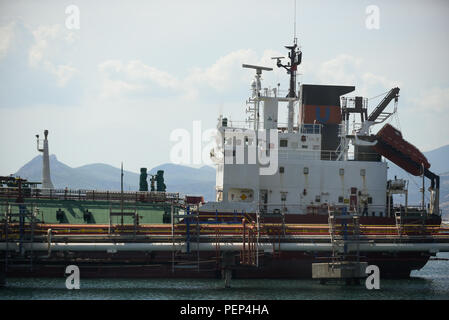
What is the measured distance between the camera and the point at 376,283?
36.7 m

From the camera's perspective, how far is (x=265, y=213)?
4053 cm

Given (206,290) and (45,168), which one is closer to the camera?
(206,290)

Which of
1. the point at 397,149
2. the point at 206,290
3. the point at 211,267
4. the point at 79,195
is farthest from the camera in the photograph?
the point at 397,149

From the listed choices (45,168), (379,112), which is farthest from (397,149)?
(45,168)

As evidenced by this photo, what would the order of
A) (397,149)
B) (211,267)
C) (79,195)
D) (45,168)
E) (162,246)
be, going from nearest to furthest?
(162,246), (211,267), (79,195), (397,149), (45,168)

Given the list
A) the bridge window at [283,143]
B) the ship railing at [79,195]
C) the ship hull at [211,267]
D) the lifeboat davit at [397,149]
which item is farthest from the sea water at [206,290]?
the bridge window at [283,143]

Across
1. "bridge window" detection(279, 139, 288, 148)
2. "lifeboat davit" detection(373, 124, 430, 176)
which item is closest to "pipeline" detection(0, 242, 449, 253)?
"lifeboat davit" detection(373, 124, 430, 176)

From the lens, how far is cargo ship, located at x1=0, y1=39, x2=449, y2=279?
35.7 meters

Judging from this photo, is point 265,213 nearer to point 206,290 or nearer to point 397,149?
point 206,290

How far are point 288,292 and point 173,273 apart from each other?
285 inches

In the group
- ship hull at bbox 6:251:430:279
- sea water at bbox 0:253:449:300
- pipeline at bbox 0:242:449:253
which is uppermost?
pipeline at bbox 0:242:449:253

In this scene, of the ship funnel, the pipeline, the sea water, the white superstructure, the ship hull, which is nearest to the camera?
the sea water

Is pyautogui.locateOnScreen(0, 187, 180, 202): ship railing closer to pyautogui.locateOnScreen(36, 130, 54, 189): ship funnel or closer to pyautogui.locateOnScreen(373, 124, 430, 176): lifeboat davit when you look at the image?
pyautogui.locateOnScreen(36, 130, 54, 189): ship funnel
